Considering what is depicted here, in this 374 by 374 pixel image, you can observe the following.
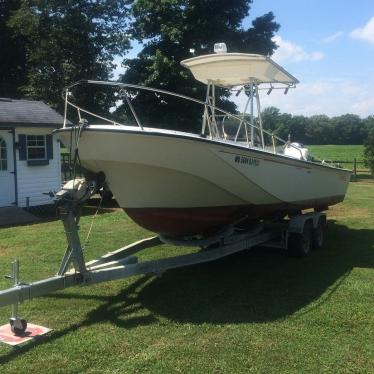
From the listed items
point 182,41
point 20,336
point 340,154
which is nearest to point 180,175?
point 20,336

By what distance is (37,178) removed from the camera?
47.8ft

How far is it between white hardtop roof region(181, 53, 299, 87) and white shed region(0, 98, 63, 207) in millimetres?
6695

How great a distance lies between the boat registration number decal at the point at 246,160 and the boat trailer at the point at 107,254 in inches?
42.0

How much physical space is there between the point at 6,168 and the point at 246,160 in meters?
9.00

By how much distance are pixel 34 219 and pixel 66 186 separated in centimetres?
727

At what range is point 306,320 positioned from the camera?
5309 mm

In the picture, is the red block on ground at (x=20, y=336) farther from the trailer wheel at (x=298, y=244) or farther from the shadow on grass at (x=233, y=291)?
the trailer wheel at (x=298, y=244)

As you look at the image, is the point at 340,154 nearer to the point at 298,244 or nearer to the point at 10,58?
the point at 10,58

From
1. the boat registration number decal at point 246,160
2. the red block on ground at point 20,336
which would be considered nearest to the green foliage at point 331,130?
the boat registration number decal at point 246,160

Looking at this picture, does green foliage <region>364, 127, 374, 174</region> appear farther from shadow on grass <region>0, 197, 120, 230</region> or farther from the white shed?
the white shed

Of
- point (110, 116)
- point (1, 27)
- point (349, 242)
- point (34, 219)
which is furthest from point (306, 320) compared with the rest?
point (1, 27)

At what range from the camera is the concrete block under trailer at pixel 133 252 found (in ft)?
16.0


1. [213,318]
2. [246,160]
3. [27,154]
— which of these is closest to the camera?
[213,318]

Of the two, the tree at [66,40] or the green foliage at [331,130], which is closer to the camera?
the tree at [66,40]
